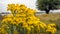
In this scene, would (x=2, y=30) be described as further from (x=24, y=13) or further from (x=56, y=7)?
(x=56, y=7)

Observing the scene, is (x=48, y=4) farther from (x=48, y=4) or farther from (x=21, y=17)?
(x=21, y=17)

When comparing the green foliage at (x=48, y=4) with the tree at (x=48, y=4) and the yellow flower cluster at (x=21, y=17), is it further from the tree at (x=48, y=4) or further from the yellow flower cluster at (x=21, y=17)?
the yellow flower cluster at (x=21, y=17)

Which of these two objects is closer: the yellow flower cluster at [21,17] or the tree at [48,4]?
the yellow flower cluster at [21,17]

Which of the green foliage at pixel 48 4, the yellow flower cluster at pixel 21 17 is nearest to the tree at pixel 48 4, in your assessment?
the green foliage at pixel 48 4

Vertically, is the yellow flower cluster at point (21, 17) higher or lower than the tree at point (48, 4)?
higher

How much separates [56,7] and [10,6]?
33.8 m

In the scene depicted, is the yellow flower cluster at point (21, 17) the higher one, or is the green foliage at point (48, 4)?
the yellow flower cluster at point (21, 17)

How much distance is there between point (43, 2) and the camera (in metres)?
39.0

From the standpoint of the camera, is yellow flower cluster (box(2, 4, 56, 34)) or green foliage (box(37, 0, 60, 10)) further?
green foliage (box(37, 0, 60, 10))

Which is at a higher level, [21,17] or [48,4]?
[21,17]

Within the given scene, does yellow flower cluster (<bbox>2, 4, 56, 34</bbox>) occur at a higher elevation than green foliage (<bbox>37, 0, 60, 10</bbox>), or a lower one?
higher

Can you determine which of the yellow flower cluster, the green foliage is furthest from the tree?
the yellow flower cluster

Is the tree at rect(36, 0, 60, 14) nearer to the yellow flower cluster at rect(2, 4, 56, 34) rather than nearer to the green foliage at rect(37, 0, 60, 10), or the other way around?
the green foliage at rect(37, 0, 60, 10)

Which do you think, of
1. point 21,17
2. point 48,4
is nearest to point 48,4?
point 48,4
